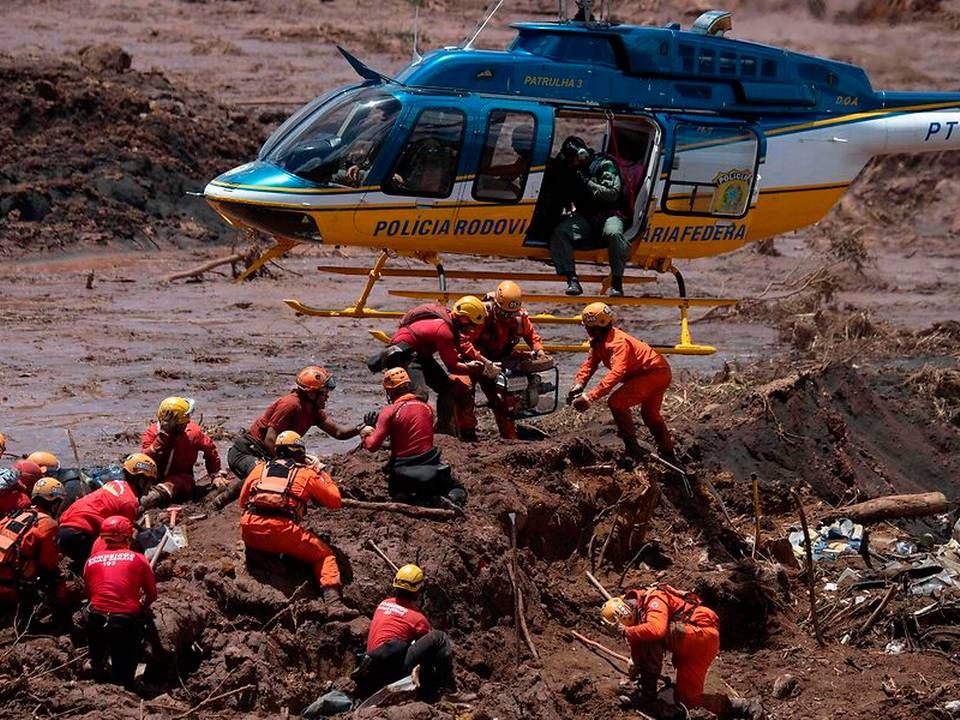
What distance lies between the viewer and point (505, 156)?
16.3m

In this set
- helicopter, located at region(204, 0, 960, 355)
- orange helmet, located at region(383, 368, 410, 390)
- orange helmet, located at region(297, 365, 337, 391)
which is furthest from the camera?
helicopter, located at region(204, 0, 960, 355)

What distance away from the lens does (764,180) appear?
58.1 ft

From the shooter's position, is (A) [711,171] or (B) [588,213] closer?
(B) [588,213]

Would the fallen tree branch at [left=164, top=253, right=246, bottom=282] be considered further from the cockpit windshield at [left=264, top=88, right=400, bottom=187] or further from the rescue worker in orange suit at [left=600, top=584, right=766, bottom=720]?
the rescue worker in orange suit at [left=600, top=584, right=766, bottom=720]

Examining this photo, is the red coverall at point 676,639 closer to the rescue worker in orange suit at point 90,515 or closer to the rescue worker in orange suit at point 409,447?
the rescue worker in orange suit at point 409,447

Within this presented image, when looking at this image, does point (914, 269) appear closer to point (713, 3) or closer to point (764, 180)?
point (713, 3)

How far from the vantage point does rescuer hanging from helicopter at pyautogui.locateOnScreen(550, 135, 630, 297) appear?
16.7 metres

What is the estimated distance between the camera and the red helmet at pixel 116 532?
11195mm

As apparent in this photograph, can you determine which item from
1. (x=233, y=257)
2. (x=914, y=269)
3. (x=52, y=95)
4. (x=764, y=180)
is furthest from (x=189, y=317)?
(x=914, y=269)

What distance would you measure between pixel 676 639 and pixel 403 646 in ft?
7.24

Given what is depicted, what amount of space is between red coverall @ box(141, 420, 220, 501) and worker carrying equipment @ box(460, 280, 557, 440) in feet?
8.23

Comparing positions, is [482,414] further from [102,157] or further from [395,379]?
[102,157]

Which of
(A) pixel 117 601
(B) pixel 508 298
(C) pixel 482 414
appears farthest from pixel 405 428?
(C) pixel 482 414

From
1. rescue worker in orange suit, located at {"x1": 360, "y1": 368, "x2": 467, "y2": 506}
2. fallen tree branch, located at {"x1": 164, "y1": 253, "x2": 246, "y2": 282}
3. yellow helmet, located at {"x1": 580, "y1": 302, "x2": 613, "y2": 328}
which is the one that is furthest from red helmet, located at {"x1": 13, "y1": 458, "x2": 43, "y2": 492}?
fallen tree branch, located at {"x1": 164, "y1": 253, "x2": 246, "y2": 282}
